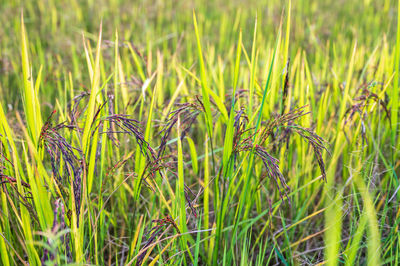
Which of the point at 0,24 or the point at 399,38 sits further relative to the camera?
the point at 0,24

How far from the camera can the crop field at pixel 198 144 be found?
2.96 feet

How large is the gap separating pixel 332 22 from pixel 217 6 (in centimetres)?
130

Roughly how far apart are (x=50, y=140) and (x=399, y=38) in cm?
117

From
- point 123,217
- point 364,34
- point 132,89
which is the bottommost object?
point 123,217

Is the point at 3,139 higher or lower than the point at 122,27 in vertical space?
lower

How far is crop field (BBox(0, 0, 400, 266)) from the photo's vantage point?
901 millimetres

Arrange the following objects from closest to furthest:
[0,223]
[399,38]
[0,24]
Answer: [0,223]
[399,38]
[0,24]

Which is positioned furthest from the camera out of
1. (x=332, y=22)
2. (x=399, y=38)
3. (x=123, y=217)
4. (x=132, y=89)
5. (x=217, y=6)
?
(x=217, y=6)

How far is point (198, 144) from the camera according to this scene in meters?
1.71

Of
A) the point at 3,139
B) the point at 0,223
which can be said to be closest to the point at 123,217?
the point at 0,223

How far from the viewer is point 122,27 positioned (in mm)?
3107

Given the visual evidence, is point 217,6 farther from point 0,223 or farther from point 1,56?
point 0,223

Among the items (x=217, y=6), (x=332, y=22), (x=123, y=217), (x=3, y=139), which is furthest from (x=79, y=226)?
(x=217, y=6)

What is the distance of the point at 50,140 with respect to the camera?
832mm
